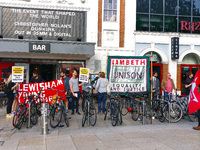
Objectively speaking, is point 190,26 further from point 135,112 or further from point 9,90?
point 9,90

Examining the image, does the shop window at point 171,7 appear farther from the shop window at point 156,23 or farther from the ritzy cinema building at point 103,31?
the shop window at point 156,23

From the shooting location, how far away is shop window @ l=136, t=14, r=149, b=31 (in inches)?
593

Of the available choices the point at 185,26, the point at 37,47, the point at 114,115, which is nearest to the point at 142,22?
the point at 185,26

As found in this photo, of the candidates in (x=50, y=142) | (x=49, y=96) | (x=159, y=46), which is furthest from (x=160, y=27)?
(x=50, y=142)

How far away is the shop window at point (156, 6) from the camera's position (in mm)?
15203

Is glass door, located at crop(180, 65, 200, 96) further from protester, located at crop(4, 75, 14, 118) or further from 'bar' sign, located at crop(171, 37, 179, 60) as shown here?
protester, located at crop(4, 75, 14, 118)

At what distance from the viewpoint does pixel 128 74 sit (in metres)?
8.32

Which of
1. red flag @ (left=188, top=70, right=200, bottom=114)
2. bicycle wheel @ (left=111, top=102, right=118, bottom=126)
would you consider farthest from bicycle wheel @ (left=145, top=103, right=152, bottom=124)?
red flag @ (left=188, top=70, right=200, bottom=114)

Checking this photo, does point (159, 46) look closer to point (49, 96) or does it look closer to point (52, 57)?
point (52, 57)

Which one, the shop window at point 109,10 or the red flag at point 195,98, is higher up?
the shop window at point 109,10

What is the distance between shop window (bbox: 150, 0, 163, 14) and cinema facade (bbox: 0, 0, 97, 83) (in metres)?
4.74

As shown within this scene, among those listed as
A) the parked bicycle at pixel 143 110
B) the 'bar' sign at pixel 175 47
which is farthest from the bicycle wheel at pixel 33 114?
the 'bar' sign at pixel 175 47

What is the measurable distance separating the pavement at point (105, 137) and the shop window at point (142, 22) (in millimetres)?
9449

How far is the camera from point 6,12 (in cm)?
1359
